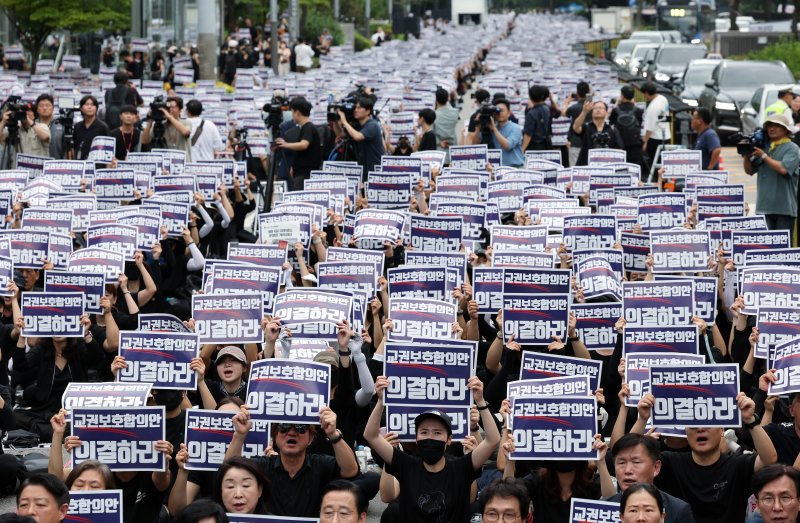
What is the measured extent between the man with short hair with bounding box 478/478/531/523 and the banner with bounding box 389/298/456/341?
3.12 m

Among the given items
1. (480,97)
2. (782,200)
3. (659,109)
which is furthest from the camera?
(480,97)

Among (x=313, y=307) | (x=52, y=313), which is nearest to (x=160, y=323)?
(x=52, y=313)

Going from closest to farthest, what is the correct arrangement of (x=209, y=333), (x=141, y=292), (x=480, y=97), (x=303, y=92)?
(x=209, y=333) → (x=141, y=292) → (x=480, y=97) → (x=303, y=92)

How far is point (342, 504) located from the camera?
816 cm

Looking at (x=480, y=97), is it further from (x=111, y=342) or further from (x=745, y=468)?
(x=745, y=468)

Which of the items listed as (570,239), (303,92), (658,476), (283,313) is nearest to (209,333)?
(283,313)

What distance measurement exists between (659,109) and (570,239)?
8450 millimetres

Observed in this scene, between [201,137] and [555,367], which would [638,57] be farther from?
[555,367]

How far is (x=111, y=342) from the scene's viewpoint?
12289mm

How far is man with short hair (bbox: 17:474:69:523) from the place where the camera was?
8.05m

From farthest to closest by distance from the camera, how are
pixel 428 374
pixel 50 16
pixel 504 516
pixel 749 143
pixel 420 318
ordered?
pixel 50 16
pixel 749 143
pixel 420 318
pixel 428 374
pixel 504 516

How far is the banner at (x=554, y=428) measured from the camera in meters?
8.91

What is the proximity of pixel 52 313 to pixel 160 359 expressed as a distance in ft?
5.76

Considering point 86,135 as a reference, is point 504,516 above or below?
below
